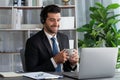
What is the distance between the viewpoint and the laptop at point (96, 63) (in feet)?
5.40

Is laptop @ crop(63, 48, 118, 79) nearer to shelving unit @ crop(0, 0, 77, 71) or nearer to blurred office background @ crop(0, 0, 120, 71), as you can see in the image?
shelving unit @ crop(0, 0, 77, 71)

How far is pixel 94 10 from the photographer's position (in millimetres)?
3844

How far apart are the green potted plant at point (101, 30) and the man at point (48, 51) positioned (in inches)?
42.6

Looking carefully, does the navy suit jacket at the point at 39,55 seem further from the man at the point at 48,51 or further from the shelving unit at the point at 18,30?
the shelving unit at the point at 18,30

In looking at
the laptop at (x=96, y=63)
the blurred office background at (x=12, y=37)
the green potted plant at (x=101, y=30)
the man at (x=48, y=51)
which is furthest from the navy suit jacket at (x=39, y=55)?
the blurred office background at (x=12, y=37)

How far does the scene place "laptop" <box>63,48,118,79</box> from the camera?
5.40 feet

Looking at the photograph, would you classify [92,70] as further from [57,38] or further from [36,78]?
[57,38]

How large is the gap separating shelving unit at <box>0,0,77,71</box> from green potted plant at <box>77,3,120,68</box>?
0.79 feet

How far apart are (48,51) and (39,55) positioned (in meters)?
0.10

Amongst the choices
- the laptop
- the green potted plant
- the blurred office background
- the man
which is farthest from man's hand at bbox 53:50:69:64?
the blurred office background

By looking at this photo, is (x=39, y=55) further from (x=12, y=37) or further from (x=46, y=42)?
(x=12, y=37)

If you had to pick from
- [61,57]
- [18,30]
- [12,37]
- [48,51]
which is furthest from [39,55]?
[12,37]

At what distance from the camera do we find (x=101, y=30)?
3758mm

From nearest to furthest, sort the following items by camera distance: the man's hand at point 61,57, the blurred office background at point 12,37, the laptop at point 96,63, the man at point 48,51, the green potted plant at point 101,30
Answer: the laptop at point 96,63 → the man's hand at point 61,57 → the man at point 48,51 → the green potted plant at point 101,30 → the blurred office background at point 12,37
